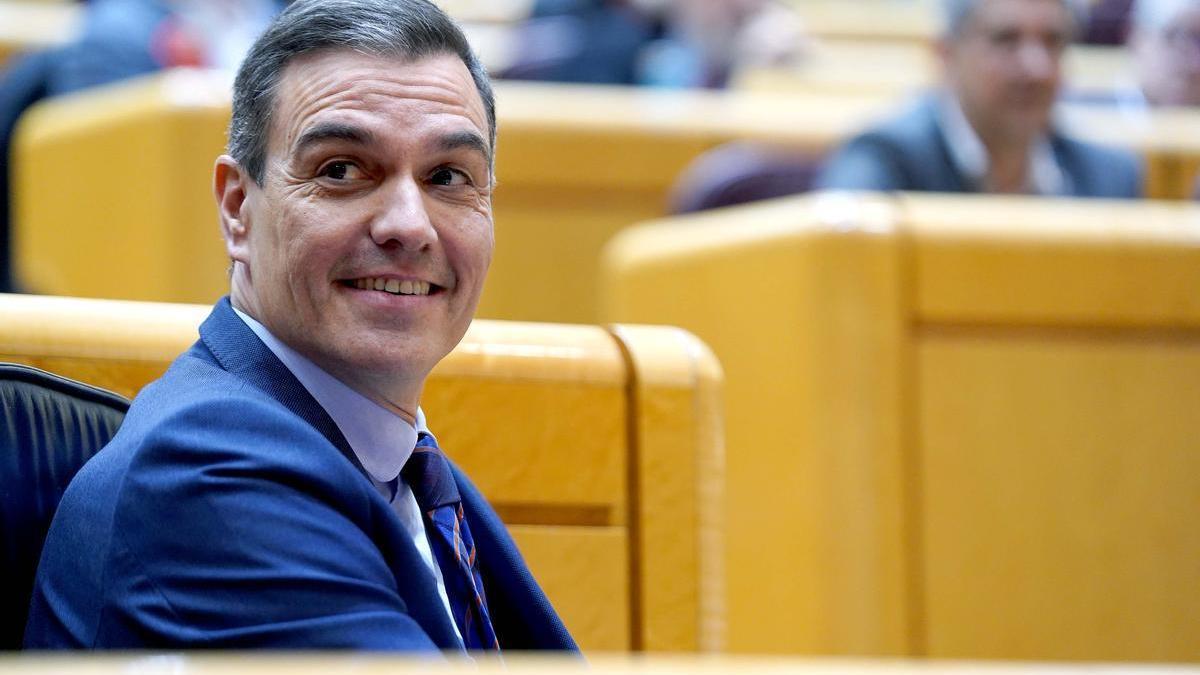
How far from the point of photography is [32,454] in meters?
0.76

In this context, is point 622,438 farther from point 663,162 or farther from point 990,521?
point 663,162

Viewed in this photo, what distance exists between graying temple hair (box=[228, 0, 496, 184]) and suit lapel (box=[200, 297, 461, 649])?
8 cm

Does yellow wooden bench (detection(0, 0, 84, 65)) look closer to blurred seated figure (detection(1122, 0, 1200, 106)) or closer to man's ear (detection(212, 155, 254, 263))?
blurred seated figure (detection(1122, 0, 1200, 106))

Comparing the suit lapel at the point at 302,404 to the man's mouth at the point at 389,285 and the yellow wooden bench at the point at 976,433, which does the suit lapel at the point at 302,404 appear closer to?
the man's mouth at the point at 389,285

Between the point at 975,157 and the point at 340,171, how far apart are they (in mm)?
1263

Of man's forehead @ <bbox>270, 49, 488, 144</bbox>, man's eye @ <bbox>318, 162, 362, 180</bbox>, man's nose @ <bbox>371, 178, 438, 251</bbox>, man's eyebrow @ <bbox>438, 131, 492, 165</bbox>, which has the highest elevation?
man's forehead @ <bbox>270, 49, 488, 144</bbox>

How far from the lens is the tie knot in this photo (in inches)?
30.5

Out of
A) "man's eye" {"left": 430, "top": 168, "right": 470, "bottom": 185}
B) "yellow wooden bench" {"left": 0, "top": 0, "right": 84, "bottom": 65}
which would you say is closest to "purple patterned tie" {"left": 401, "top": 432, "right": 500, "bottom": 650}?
"man's eye" {"left": 430, "top": 168, "right": 470, "bottom": 185}

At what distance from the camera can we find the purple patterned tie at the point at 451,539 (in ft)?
2.47

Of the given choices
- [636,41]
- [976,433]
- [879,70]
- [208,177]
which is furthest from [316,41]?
[879,70]

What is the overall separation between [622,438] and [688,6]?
1923 millimetres

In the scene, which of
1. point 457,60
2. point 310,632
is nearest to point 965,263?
point 457,60

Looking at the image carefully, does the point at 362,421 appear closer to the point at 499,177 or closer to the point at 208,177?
the point at 208,177

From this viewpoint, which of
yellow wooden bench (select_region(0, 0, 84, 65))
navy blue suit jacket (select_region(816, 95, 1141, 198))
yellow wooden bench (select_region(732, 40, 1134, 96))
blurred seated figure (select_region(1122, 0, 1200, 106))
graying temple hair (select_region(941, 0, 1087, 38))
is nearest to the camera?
navy blue suit jacket (select_region(816, 95, 1141, 198))
